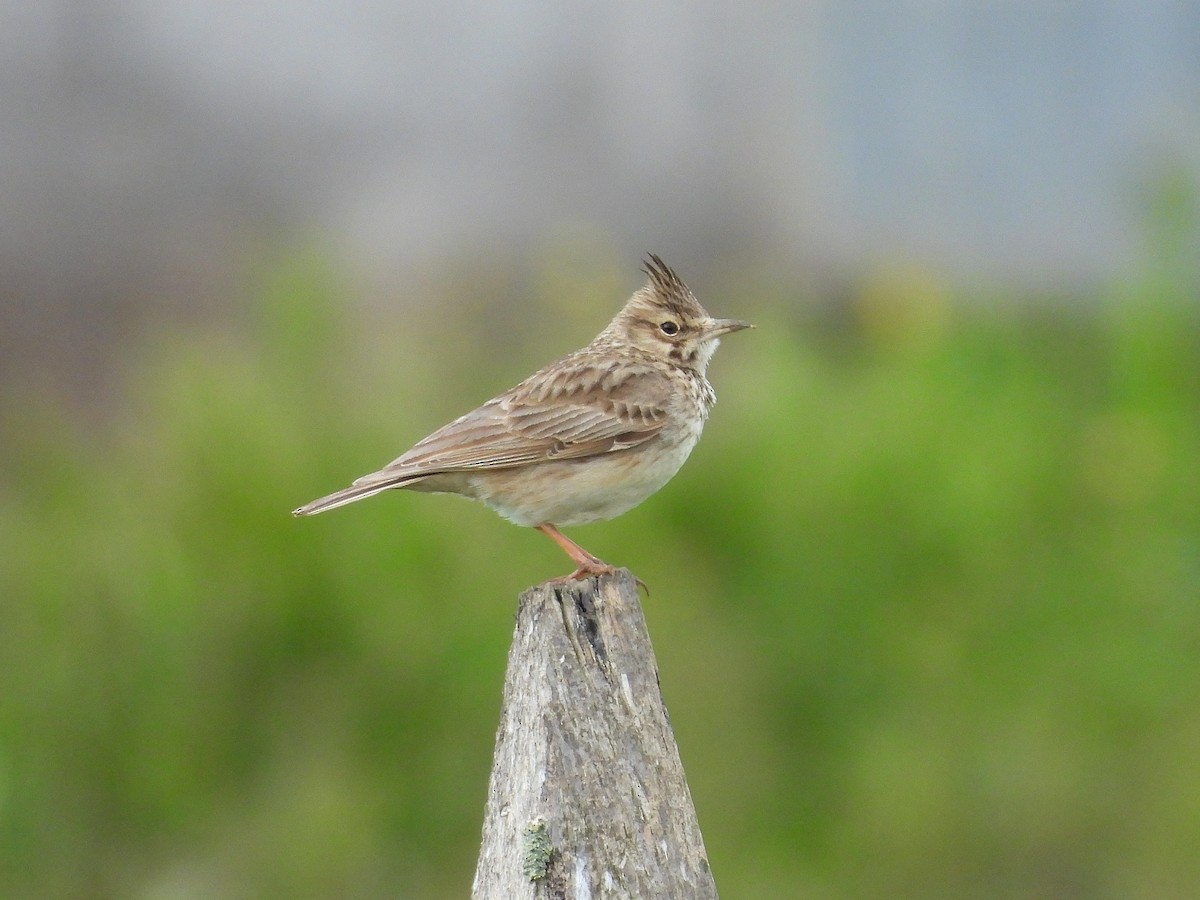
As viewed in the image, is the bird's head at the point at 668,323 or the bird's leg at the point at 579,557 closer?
the bird's leg at the point at 579,557

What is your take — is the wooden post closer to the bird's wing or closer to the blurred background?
the bird's wing

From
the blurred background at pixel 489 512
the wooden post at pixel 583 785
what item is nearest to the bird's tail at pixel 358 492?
the wooden post at pixel 583 785

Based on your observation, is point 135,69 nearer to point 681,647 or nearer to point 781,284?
point 781,284

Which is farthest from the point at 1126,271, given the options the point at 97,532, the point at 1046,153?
the point at 97,532

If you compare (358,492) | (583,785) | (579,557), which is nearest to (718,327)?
(579,557)

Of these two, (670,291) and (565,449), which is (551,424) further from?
(670,291)

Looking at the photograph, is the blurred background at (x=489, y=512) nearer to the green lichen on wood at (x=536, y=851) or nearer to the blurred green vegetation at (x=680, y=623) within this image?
the blurred green vegetation at (x=680, y=623)
